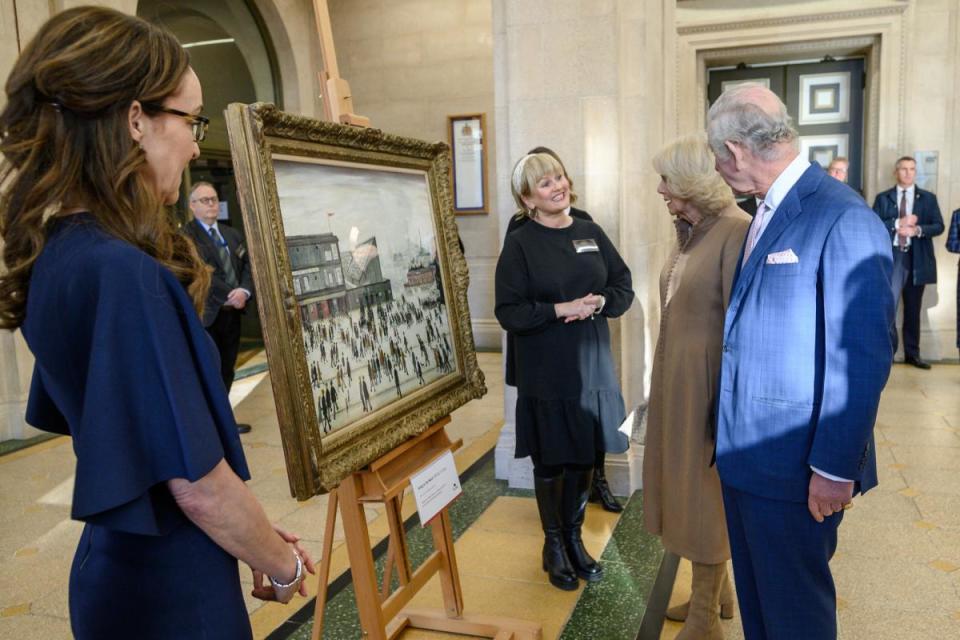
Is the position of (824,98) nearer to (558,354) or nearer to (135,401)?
(558,354)

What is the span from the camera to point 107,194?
1133mm

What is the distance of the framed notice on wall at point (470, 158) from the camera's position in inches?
343

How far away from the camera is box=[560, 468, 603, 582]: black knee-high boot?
3.03 metres

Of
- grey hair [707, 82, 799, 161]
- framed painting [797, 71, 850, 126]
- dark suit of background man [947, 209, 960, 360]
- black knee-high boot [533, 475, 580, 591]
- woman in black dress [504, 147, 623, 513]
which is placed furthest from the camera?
framed painting [797, 71, 850, 126]

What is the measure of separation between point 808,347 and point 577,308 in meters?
1.22

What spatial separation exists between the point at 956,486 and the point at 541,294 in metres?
2.62

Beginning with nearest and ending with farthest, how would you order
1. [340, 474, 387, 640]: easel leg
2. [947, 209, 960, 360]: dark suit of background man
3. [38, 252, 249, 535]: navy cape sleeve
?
[38, 252, 249, 535]: navy cape sleeve → [340, 474, 387, 640]: easel leg → [947, 209, 960, 360]: dark suit of background man

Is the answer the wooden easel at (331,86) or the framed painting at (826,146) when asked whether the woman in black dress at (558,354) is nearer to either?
the wooden easel at (331,86)

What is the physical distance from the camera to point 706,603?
2418 mm

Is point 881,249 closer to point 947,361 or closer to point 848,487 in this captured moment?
point 848,487

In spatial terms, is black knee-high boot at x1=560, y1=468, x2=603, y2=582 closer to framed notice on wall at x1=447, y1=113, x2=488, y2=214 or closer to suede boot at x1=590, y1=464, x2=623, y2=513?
suede boot at x1=590, y1=464, x2=623, y2=513

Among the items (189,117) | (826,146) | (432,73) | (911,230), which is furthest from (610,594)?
(432,73)

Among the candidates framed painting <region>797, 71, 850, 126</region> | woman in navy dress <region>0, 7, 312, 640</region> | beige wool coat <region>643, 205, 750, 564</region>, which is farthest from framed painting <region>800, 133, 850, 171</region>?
woman in navy dress <region>0, 7, 312, 640</region>

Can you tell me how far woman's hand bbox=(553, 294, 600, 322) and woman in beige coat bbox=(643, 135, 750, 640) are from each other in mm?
421
